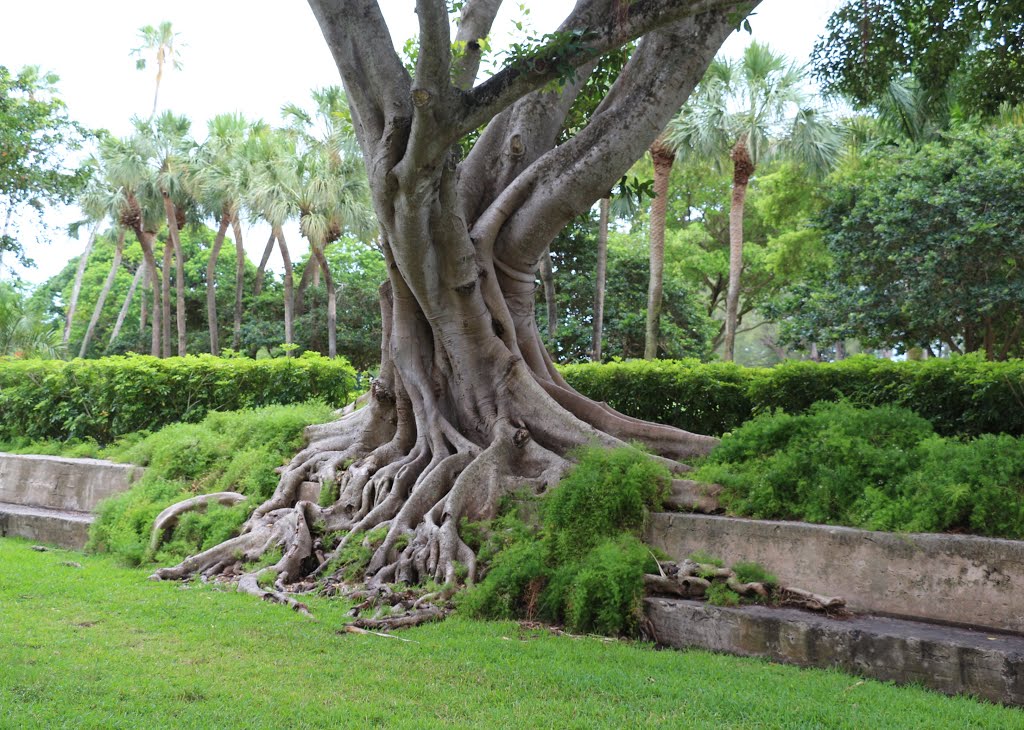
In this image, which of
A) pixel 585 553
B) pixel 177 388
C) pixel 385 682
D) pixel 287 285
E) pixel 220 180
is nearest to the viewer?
pixel 385 682

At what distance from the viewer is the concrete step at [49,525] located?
964 cm


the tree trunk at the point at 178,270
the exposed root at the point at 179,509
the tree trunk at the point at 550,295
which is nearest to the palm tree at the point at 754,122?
the tree trunk at the point at 550,295

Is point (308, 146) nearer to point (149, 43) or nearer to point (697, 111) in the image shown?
point (149, 43)

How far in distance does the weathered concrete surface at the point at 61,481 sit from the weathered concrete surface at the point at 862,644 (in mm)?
6697

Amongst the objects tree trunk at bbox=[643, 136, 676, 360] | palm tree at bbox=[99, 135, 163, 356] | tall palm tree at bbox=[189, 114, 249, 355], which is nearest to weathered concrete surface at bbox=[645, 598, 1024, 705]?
tree trunk at bbox=[643, 136, 676, 360]

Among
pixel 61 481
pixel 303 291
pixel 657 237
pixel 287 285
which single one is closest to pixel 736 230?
pixel 657 237

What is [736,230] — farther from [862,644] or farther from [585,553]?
[862,644]

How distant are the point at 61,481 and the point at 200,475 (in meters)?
2.47

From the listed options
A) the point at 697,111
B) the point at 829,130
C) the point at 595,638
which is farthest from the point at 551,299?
the point at 595,638

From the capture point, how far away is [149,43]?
4028 cm

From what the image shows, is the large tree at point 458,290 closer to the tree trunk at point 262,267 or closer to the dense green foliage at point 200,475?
the dense green foliage at point 200,475

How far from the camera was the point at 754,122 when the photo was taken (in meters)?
21.0

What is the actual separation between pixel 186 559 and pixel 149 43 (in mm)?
38168

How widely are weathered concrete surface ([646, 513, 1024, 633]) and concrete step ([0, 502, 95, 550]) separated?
6535mm
